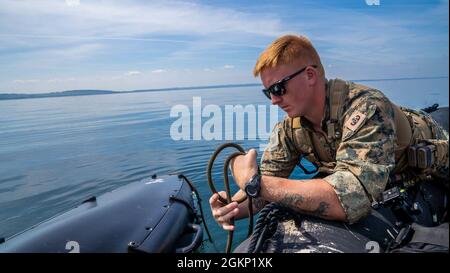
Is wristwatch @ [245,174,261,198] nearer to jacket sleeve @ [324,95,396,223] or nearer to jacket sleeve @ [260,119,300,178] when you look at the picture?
jacket sleeve @ [324,95,396,223]

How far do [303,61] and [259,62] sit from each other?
0.94ft

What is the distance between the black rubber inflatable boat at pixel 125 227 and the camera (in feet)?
7.68

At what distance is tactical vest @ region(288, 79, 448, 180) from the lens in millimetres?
2197

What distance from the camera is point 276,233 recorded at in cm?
202

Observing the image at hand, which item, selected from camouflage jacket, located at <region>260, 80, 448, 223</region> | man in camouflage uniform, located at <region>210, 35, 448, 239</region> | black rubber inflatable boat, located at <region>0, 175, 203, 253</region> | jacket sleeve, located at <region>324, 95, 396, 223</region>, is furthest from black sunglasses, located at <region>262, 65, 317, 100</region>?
black rubber inflatable boat, located at <region>0, 175, 203, 253</region>

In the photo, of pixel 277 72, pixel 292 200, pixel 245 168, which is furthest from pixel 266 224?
pixel 277 72

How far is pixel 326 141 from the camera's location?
239cm

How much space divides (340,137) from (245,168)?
68 cm

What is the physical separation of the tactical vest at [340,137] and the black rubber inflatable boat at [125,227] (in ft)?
4.32

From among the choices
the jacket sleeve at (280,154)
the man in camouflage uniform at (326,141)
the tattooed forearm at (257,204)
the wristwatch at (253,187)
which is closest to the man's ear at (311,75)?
the man in camouflage uniform at (326,141)

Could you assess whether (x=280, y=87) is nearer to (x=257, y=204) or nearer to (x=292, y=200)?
(x=292, y=200)
